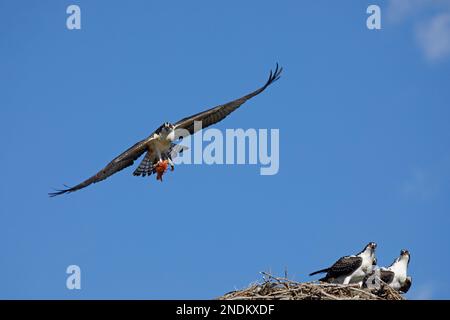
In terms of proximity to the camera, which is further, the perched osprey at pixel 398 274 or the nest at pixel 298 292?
the perched osprey at pixel 398 274

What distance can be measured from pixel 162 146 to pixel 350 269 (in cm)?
496

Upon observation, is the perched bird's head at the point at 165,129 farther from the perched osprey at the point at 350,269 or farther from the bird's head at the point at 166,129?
the perched osprey at the point at 350,269

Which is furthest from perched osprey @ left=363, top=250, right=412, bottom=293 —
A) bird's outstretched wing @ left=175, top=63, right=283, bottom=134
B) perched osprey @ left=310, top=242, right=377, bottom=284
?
bird's outstretched wing @ left=175, top=63, right=283, bottom=134

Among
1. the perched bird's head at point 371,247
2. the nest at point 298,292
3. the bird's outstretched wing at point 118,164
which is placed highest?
the bird's outstretched wing at point 118,164

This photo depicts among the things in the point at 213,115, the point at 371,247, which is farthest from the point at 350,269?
the point at 213,115

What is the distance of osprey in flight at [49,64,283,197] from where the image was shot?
1816 cm

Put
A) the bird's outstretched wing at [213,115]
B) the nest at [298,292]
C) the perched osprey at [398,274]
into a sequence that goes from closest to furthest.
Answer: the nest at [298,292], the perched osprey at [398,274], the bird's outstretched wing at [213,115]

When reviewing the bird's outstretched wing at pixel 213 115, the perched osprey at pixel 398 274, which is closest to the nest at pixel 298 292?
the perched osprey at pixel 398 274

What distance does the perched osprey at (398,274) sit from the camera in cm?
1483

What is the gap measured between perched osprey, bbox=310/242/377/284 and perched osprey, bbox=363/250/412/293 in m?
0.18

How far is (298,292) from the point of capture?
1296 centimetres
